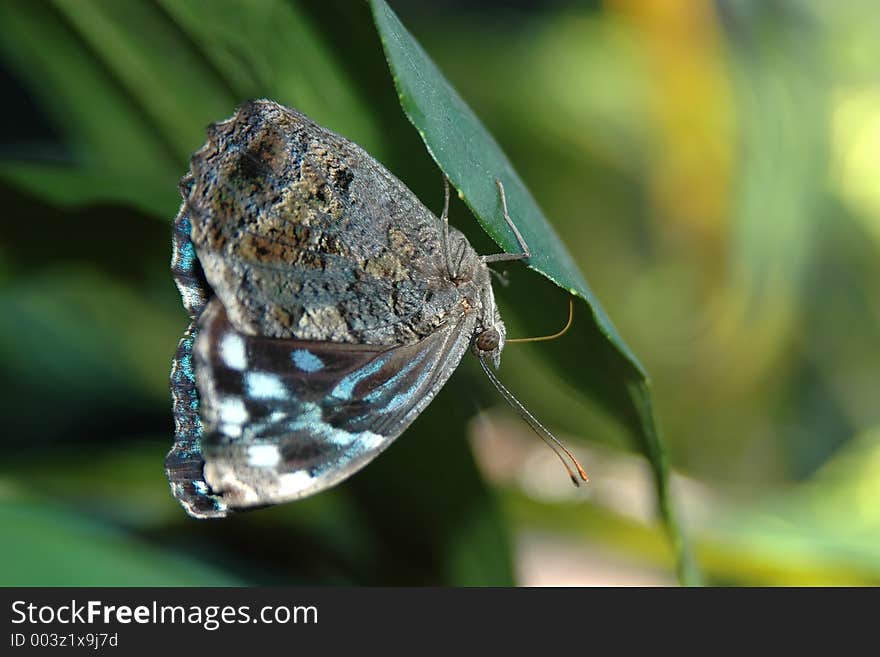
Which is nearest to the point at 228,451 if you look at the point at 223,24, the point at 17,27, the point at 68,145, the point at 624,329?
the point at 223,24

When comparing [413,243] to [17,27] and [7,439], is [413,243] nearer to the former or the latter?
[17,27]

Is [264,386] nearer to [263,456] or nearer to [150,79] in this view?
[263,456]

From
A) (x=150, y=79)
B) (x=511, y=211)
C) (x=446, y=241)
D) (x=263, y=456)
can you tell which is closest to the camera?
(x=511, y=211)

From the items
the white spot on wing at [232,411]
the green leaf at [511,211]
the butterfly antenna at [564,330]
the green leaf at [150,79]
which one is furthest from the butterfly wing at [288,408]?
the green leaf at [150,79]

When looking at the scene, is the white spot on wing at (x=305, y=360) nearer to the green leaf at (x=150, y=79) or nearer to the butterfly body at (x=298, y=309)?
the butterfly body at (x=298, y=309)

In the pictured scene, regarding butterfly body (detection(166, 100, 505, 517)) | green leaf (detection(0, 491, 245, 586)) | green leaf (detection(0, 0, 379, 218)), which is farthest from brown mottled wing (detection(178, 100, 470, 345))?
green leaf (detection(0, 491, 245, 586))

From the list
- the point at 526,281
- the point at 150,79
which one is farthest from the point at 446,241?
the point at 150,79

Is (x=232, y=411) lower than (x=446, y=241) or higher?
lower
